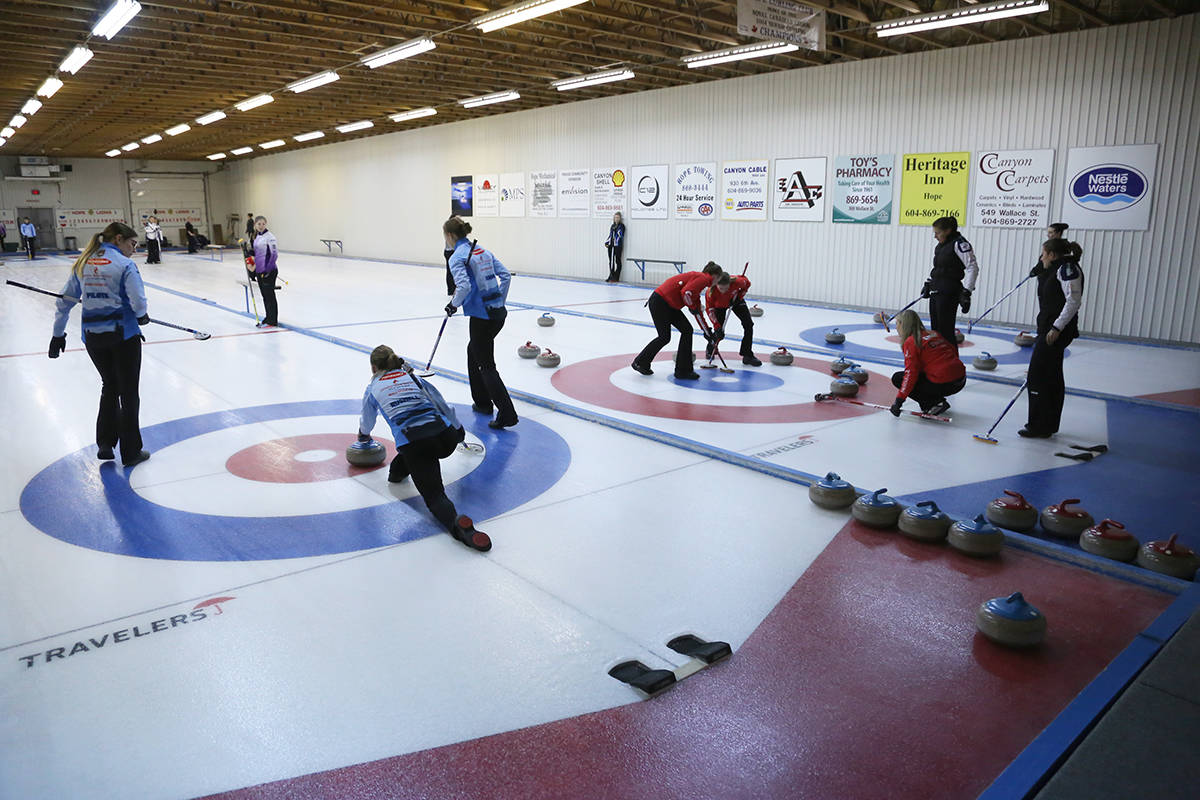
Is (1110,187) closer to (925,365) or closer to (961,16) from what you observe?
(961,16)

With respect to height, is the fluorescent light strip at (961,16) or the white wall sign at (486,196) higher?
the fluorescent light strip at (961,16)

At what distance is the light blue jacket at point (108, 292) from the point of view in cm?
597

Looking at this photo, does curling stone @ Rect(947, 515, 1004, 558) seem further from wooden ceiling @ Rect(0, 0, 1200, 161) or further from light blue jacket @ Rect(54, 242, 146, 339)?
wooden ceiling @ Rect(0, 0, 1200, 161)

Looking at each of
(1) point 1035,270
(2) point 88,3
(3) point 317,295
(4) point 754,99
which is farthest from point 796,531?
(3) point 317,295

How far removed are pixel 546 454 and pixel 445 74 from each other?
14580 mm

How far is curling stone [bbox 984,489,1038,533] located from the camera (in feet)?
16.3

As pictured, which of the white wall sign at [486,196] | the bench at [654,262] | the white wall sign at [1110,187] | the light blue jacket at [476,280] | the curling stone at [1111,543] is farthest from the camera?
the white wall sign at [486,196]

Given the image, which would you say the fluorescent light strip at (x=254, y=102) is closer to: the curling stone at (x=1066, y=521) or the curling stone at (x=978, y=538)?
the curling stone at (x=978, y=538)

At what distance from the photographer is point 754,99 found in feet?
57.8

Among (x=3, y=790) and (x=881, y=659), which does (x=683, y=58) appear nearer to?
(x=881, y=659)

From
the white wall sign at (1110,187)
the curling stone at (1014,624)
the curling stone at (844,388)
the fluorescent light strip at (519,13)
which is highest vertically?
the fluorescent light strip at (519,13)

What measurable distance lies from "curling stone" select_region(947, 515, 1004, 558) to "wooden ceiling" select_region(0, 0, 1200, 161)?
9.48m

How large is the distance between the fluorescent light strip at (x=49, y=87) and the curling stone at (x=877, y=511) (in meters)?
20.8

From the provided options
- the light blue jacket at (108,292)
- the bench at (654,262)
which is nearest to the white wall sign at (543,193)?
the bench at (654,262)
